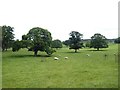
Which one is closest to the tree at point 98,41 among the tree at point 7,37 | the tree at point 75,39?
the tree at point 75,39

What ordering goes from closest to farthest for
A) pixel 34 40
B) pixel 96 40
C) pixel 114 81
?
pixel 114 81 < pixel 34 40 < pixel 96 40

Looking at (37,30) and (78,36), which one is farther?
(78,36)

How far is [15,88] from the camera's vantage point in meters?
26.0

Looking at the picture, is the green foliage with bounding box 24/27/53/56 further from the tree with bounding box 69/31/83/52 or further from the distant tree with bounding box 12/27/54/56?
the tree with bounding box 69/31/83/52

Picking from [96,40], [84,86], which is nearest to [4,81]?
[84,86]

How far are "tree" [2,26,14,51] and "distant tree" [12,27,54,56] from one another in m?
29.3

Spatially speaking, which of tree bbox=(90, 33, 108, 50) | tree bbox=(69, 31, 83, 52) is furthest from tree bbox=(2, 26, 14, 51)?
tree bbox=(90, 33, 108, 50)

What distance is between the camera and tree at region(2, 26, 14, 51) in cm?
10579

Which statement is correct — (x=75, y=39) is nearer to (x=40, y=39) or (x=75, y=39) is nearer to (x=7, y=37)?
(x=7, y=37)

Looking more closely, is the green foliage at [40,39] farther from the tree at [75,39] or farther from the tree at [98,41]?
the tree at [98,41]

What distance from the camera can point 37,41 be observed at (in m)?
76.1

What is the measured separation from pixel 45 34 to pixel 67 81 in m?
48.7

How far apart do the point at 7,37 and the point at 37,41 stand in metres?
34.0

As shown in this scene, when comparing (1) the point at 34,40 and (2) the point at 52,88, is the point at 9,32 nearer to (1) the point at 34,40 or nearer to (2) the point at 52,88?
(1) the point at 34,40
